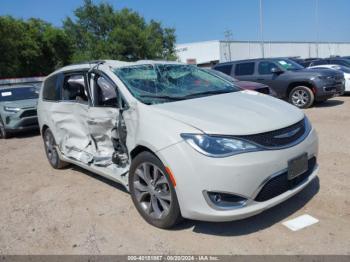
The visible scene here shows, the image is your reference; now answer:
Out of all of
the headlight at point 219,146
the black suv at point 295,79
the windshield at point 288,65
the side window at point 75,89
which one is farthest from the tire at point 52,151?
the windshield at point 288,65

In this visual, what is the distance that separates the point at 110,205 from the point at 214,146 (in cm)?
190

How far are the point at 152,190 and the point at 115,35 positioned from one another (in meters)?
43.4

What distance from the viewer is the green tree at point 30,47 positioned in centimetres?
3638

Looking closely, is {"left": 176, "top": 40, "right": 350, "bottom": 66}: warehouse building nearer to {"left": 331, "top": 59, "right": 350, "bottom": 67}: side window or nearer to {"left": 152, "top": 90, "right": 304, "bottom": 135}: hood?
{"left": 331, "top": 59, "right": 350, "bottom": 67}: side window

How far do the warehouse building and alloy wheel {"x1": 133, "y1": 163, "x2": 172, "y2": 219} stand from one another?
56503 mm

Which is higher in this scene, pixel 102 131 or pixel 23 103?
pixel 102 131

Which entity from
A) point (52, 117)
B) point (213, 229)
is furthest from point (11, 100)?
point (213, 229)

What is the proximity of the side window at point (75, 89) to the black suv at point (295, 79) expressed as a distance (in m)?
7.62

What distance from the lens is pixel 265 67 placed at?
11.6 meters

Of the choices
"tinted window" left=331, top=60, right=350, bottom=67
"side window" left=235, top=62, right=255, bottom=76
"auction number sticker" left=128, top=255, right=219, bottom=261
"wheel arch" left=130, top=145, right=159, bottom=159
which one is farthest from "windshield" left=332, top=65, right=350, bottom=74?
"auction number sticker" left=128, top=255, right=219, bottom=261

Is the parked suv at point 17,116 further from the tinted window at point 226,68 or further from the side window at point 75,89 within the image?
the tinted window at point 226,68

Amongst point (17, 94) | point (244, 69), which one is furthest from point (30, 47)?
point (244, 69)

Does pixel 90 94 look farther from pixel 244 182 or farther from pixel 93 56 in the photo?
pixel 93 56

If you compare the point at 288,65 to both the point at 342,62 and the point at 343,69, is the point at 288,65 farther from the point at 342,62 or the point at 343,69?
the point at 342,62
